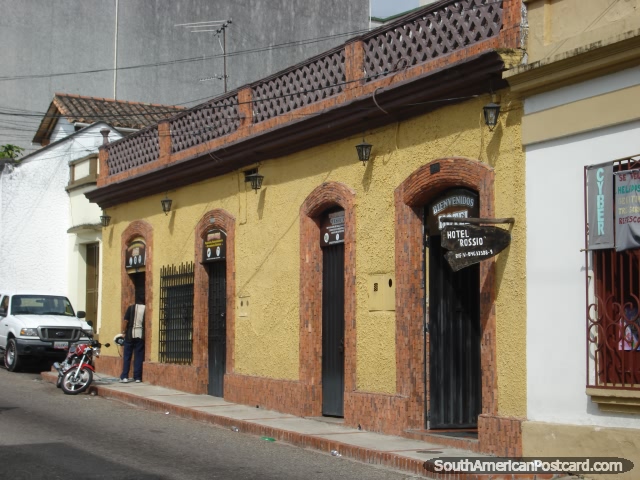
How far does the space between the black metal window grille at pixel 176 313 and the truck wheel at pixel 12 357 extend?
4.20 meters

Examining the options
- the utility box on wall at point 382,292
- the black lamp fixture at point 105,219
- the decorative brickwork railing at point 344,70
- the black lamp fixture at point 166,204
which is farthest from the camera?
Answer: the black lamp fixture at point 105,219

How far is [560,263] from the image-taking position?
10.7 m

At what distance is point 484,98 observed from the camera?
11.9 metres

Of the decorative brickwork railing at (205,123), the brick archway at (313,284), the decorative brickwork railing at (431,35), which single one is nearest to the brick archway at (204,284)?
the decorative brickwork railing at (205,123)

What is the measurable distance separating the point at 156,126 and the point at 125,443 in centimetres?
916

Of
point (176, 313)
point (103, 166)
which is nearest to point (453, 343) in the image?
point (176, 313)

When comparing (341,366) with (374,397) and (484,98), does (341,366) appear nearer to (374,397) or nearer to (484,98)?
(374,397)

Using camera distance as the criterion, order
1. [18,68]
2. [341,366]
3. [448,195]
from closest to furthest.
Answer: [448,195] → [341,366] → [18,68]

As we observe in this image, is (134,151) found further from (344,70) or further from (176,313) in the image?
(344,70)

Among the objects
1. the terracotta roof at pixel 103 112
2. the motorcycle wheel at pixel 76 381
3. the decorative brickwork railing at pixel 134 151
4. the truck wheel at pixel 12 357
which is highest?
the terracotta roof at pixel 103 112

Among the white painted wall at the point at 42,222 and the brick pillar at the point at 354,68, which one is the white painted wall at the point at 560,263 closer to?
the brick pillar at the point at 354,68

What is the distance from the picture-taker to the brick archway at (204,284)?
17.6m

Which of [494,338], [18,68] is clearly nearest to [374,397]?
[494,338]

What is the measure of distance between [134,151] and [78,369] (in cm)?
516
